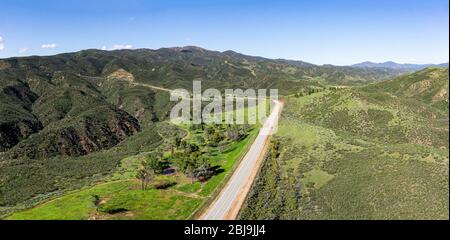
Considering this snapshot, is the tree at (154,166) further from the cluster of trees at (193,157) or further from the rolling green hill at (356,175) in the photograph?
the rolling green hill at (356,175)

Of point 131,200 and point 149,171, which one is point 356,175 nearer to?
point 131,200

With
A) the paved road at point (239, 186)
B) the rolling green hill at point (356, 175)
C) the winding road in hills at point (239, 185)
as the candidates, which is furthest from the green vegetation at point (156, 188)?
the rolling green hill at point (356, 175)

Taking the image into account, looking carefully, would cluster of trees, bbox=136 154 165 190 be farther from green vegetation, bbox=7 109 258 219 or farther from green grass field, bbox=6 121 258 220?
green grass field, bbox=6 121 258 220

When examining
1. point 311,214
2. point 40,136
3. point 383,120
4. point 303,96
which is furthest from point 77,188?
point 303,96

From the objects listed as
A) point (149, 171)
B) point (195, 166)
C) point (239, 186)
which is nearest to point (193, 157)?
point (195, 166)

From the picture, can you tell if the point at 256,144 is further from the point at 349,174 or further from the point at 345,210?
the point at 345,210

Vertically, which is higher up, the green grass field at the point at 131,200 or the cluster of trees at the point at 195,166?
the cluster of trees at the point at 195,166

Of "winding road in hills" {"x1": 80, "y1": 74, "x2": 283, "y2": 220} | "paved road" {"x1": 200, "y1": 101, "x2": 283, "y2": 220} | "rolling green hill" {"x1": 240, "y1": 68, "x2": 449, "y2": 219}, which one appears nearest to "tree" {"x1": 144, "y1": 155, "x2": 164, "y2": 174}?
"winding road in hills" {"x1": 80, "y1": 74, "x2": 283, "y2": 220}
